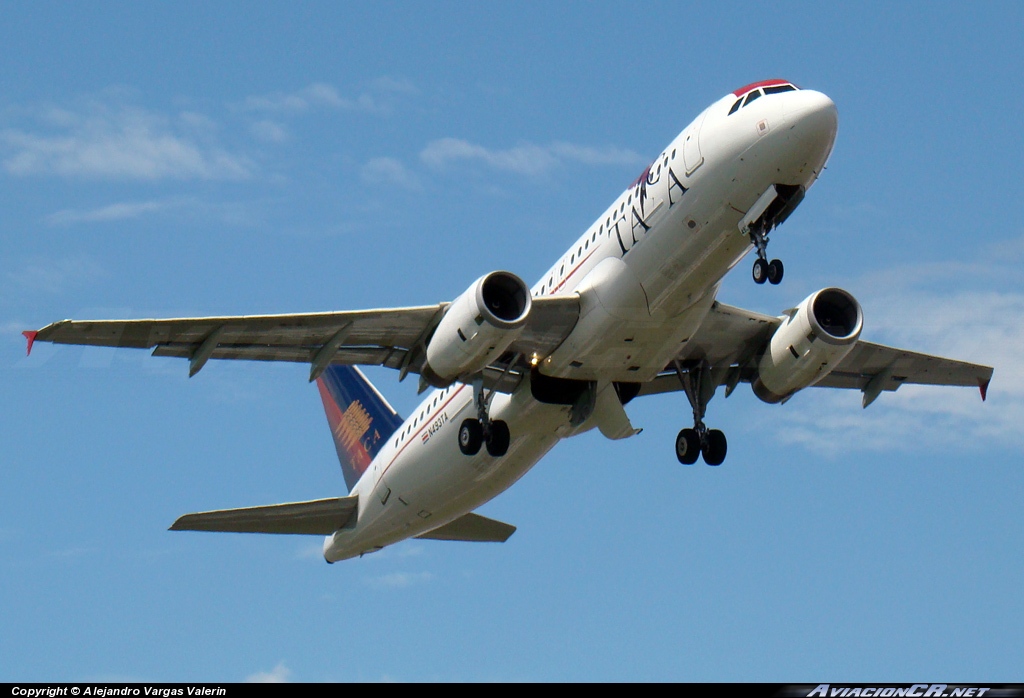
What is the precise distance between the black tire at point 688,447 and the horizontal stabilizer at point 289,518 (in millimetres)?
8844

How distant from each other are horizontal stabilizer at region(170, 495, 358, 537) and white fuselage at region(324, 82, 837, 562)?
331cm

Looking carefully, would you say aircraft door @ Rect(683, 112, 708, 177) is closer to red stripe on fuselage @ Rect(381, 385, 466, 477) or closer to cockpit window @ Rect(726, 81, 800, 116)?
cockpit window @ Rect(726, 81, 800, 116)

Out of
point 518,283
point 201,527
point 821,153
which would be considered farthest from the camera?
point 201,527

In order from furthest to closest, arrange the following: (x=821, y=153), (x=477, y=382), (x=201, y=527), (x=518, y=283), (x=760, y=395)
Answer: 1. (x=201, y=527)
2. (x=760, y=395)
3. (x=477, y=382)
4. (x=518, y=283)
5. (x=821, y=153)

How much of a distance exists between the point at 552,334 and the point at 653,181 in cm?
389

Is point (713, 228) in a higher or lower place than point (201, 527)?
lower

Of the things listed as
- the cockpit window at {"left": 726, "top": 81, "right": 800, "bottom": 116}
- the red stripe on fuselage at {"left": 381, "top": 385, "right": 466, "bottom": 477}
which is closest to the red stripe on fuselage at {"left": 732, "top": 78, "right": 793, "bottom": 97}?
the cockpit window at {"left": 726, "top": 81, "right": 800, "bottom": 116}

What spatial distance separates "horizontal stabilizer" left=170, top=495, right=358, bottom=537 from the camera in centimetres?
3582

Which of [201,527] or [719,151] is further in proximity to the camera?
[201,527]

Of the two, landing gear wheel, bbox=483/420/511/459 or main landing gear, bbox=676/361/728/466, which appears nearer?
landing gear wheel, bbox=483/420/511/459

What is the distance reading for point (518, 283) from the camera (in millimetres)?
29203

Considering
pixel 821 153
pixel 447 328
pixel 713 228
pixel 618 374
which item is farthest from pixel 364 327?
pixel 821 153

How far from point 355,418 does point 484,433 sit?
9.91 meters

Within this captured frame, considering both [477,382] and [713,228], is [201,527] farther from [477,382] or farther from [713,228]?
[713,228]
